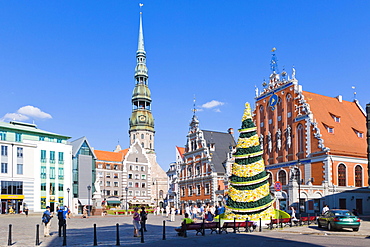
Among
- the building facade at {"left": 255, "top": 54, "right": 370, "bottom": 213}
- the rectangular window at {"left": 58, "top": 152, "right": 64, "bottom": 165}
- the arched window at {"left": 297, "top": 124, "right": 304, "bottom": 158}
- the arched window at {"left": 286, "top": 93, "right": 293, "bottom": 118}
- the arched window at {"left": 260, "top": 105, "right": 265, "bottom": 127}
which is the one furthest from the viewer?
the rectangular window at {"left": 58, "top": 152, "right": 64, "bottom": 165}

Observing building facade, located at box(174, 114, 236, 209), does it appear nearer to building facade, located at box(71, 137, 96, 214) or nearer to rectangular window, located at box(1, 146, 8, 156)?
building facade, located at box(71, 137, 96, 214)

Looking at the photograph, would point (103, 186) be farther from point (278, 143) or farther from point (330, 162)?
point (330, 162)

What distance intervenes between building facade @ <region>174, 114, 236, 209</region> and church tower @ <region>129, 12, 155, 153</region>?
5214 centimetres

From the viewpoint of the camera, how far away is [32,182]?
67625mm

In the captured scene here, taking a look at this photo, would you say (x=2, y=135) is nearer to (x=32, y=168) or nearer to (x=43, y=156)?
(x=32, y=168)

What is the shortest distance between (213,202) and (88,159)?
89.8 ft

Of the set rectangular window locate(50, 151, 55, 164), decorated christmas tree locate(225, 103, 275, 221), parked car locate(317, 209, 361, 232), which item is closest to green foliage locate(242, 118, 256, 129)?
decorated christmas tree locate(225, 103, 275, 221)

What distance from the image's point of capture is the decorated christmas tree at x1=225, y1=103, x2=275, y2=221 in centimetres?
2820

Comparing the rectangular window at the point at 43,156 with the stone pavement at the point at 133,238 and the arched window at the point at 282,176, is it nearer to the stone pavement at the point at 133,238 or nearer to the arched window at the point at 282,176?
the arched window at the point at 282,176

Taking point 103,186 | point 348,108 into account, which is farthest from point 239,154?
point 103,186

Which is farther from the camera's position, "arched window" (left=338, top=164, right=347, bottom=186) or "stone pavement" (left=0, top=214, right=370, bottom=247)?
"arched window" (left=338, top=164, right=347, bottom=186)

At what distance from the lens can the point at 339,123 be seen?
53625 millimetres

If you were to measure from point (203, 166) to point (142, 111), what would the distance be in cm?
6193

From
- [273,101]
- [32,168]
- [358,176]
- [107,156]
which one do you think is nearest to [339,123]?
[358,176]
